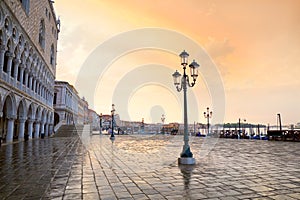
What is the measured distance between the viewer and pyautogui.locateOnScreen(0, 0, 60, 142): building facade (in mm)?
16250

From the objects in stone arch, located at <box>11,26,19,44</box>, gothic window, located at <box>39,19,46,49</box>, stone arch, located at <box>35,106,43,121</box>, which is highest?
gothic window, located at <box>39,19,46,49</box>

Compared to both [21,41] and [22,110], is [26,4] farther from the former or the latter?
[22,110]

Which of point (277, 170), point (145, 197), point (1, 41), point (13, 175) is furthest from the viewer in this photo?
point (1, 41)

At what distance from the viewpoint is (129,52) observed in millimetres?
20078

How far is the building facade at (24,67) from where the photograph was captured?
640 inches

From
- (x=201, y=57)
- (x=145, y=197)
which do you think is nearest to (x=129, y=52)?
(x=201, y=57)

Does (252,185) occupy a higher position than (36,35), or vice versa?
(36,35)

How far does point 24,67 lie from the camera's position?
20297mm

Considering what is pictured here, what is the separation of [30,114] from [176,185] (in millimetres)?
22585

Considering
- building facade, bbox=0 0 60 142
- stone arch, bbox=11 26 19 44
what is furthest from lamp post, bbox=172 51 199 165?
stone arch, bbox=11 26 19 44

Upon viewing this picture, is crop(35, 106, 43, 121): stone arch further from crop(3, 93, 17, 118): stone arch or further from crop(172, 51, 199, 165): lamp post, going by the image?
crop(172, 51, 199, 165): lamp post

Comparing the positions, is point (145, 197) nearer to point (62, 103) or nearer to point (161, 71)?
point (161, 71)

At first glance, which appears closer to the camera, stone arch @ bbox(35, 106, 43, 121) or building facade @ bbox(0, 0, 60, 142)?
building facade @ bbox(0, 0, 60, 142)

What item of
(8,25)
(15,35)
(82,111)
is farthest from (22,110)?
(82,111)
